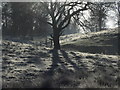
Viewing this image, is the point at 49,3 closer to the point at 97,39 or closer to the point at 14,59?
the point at 14,59

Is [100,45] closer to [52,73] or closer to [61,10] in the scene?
[61,10]

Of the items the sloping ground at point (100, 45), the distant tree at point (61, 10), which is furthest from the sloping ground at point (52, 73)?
the sloping ground at point (100, 45)

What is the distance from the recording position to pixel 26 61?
19906 mm

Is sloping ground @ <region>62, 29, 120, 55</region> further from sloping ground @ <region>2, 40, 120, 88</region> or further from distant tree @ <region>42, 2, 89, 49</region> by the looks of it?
sloping ground @ <region>2, 40, 120, 88</region>

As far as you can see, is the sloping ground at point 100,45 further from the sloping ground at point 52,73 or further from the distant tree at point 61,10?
the sloping ground at point 52,73

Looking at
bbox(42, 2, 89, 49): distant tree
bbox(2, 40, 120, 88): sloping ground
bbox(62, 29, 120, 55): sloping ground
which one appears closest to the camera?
bbox(2, 40, 120, 88): sloping ground

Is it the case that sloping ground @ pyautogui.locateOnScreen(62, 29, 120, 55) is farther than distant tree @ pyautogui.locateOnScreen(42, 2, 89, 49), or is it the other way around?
sloping ground @ pyautogui.locateOnScreen(62, 29, 120, 55)

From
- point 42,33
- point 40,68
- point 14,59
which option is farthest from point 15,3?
point 42,33

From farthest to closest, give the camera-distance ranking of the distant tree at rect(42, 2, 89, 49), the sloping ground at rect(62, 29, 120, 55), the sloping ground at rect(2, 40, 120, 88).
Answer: the sloping ground at rect(62, 29, 120, 55) < the distant tree at rect(42, 2, 89, 49) < the sloping ground at rect(2, 40, 120, 88)

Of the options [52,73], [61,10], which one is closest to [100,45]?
[61,10]

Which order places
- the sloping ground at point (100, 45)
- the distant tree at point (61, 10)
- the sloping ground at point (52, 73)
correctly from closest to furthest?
the sloping ground at point (52, 73)
the distant tree at point (61, 10)
the sloping ground at point (100, 45)

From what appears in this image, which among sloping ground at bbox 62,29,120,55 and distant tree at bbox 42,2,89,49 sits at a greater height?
distant tree at bbox 42,2,89,49

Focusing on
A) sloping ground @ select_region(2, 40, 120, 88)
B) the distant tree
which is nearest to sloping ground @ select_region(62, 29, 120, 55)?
the distant tree

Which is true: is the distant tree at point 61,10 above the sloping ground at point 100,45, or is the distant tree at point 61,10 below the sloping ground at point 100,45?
above
